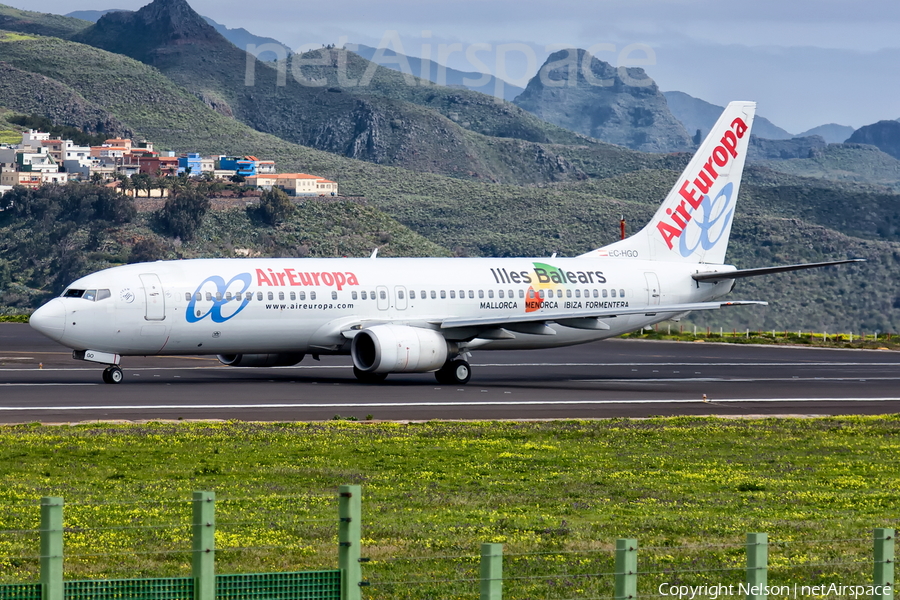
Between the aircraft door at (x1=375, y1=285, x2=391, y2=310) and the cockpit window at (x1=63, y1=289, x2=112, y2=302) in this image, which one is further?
the aircraft door at (x1=375, y1=285, x2=391, y2=310)

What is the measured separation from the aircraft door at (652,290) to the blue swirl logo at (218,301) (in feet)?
49.1

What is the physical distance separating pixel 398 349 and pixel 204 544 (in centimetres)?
2953

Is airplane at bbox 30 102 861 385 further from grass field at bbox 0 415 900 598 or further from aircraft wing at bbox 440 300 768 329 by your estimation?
grass field at bbox 0 415 900 598

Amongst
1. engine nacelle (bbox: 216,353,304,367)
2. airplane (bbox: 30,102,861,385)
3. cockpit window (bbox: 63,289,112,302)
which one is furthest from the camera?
engine nacelle (bbox: 216,353,304,367)

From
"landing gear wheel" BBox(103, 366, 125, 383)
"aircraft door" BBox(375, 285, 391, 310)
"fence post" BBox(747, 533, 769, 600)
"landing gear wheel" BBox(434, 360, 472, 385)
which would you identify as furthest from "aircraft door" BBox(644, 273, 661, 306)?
"fence post" BBox(747, 533, 769, 600)

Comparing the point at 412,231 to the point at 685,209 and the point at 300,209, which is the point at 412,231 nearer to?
the point at 300,209

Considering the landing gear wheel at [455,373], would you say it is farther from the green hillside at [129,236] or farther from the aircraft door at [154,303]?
the green hillside at [129,236]

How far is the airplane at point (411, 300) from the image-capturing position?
37938mm

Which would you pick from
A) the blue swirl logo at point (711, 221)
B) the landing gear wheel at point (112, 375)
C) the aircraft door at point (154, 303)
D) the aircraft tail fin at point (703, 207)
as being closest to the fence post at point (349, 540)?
the aircraft door at point (154, 303)

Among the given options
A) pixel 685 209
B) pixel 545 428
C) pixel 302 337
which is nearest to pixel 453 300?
pixel 302 337

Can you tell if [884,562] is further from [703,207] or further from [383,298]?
[703,207]

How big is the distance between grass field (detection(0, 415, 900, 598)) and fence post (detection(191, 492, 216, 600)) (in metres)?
2.82

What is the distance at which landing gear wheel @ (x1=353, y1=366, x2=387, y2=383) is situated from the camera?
40.4m

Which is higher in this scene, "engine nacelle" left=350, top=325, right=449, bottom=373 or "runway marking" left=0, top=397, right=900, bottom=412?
"engine nacelle" left=350, top=325, right=449, bottom=373
